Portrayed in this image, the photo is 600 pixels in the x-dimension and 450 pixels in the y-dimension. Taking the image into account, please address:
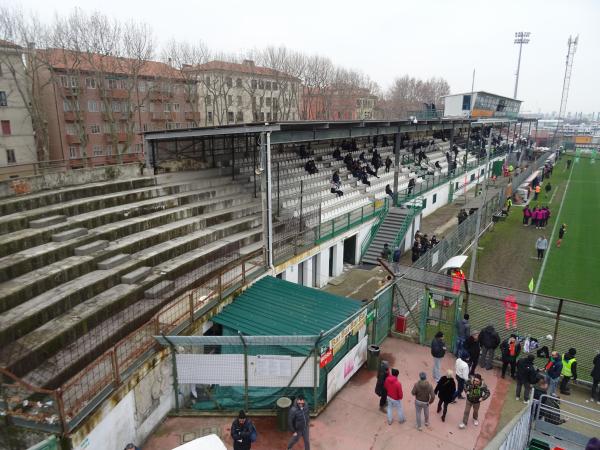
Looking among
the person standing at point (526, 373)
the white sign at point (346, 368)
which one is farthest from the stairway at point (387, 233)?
the person standing at point (526, 373)

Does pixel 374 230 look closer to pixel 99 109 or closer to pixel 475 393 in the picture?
pixel 475 393

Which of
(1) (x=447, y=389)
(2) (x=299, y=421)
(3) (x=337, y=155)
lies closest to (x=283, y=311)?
(2) (x=299, y=421)

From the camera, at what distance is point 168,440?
8.93 metres

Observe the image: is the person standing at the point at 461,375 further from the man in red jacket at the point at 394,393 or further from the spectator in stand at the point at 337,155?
the spectator in stand at the point at 337,155

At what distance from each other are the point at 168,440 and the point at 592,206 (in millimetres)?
41011

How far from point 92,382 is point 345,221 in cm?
1403

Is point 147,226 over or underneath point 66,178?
underneath

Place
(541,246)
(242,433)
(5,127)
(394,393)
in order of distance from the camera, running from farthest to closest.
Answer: (5,127), (541,246), (394,393), (242,433)

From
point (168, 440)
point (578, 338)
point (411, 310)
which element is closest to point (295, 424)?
point (168, 440)

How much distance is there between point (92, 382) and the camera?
8188 millimetres

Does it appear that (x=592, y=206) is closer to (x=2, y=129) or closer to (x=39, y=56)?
(x=39, y=56)

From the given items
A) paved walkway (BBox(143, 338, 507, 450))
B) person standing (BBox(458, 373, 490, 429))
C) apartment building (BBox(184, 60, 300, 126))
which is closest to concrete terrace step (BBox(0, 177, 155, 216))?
paved walkway (BBox(143, 338, 507, 450))

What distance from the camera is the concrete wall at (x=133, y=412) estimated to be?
297 inches

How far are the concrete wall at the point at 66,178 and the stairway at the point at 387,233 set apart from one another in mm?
12414
